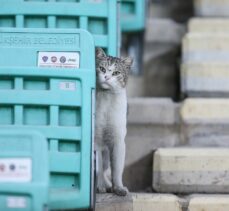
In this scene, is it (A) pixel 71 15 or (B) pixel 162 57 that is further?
(B) pixel 162 57

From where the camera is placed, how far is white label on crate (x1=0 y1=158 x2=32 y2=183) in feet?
4.99

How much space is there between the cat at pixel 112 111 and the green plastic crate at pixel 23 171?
0.49 meters

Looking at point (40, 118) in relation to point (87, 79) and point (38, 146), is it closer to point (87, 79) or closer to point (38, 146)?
point (87, 79)

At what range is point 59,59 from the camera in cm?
187

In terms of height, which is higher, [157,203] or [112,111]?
[112,111]

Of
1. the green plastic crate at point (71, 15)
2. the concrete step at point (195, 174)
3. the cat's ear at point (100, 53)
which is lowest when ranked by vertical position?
the concrete step at point (195, 174)

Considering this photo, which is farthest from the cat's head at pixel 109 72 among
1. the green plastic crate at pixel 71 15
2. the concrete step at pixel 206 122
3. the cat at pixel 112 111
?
the concrete step at pixel 206 122

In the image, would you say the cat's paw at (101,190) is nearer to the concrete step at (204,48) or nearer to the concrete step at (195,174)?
the concrete step at (195,174)

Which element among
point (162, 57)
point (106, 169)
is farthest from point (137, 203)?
point (162, 57)

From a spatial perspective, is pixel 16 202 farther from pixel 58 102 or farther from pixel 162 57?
pixel 162 57

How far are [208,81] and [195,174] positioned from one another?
0.51 meters

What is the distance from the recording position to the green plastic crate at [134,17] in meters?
2.62

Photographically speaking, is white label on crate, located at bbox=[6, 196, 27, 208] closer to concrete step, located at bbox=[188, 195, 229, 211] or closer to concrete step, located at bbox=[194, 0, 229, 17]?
concrete step, located at bbox=[188, 195, 229, 211]

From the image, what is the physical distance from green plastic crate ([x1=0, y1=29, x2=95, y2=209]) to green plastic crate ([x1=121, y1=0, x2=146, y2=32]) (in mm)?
780
